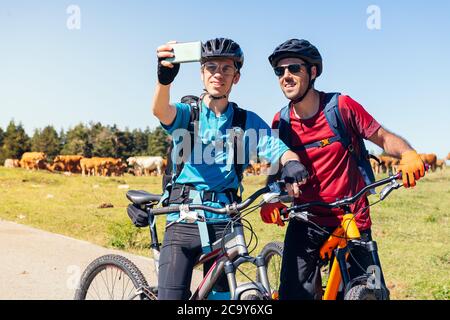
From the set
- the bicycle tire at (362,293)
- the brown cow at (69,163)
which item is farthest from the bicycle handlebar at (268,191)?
the brown cow at (69,163)

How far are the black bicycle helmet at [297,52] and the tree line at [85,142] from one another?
194 ft

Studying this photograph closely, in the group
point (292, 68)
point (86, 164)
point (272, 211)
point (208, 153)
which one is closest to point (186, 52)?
point (208, 153)

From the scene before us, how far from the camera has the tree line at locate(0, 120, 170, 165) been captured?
204 ft

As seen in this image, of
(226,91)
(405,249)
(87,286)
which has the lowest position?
(405,249)

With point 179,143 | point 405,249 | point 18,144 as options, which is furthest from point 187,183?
point 18,144

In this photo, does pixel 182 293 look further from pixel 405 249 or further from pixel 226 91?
pixel 405 249

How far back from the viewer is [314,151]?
4.05 meters

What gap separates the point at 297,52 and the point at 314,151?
0.69m

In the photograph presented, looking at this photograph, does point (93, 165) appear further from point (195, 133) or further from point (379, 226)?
point (195, 133)

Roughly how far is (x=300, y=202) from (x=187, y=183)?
854mm

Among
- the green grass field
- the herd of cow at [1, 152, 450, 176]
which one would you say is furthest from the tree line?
the green grass field

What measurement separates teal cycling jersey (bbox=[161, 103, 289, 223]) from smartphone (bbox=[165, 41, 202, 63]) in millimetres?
449

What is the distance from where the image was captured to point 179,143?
377cm

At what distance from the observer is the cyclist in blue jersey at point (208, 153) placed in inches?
147
